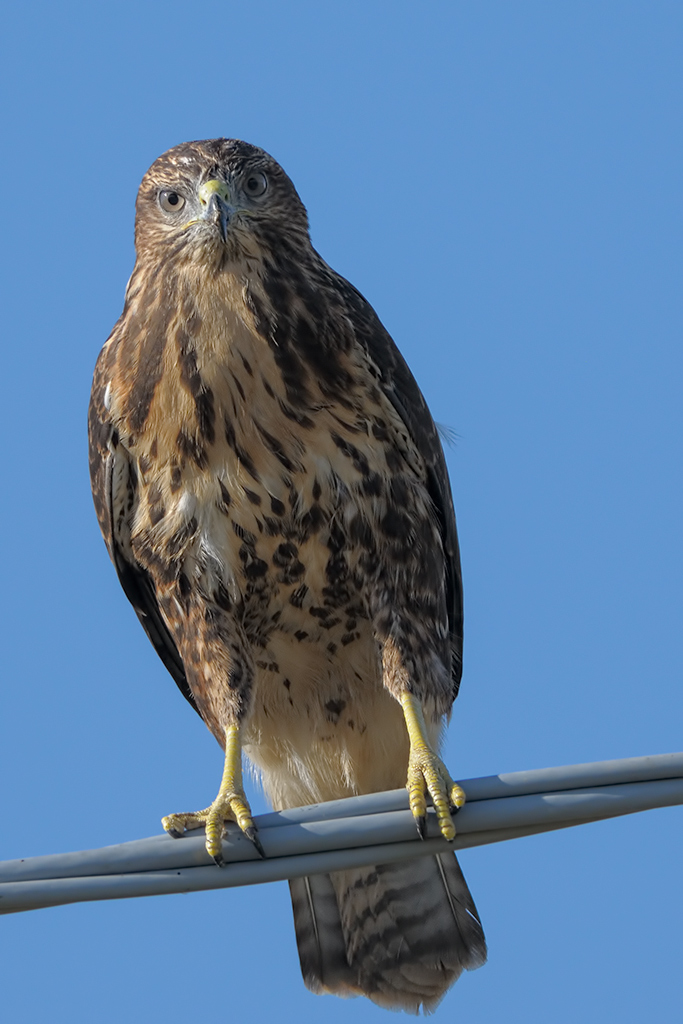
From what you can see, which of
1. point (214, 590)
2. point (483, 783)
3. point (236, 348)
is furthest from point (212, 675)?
point (483, 783)

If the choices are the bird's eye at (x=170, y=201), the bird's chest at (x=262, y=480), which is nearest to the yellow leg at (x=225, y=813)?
the bird's chest at (x=262, y=480)

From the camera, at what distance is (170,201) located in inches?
195

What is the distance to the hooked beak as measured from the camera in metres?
4.67

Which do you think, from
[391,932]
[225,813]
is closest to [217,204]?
[225,813]

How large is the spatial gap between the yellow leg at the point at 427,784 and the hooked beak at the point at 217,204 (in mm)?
1751

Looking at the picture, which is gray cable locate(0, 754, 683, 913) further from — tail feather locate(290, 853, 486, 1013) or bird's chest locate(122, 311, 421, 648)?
tail feather locate(290, 853, 486, 1013)

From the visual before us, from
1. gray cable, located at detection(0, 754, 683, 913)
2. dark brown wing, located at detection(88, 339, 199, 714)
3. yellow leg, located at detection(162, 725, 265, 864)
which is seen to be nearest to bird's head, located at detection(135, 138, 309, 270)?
dark brown wing, located at detection(88, 339, 199, 714)

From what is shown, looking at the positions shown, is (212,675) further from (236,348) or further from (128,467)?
(236,348)

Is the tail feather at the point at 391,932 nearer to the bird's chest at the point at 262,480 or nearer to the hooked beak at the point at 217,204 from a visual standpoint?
the bird's chest at the point at 262,480

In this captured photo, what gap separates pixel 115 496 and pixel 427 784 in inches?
64.6

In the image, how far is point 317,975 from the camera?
5.27m

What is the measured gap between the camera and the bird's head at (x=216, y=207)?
4.75 meters

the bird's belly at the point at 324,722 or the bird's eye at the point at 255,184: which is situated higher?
the bird's eye at the point at 255,184

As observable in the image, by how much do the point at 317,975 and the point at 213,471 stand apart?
1976mm
